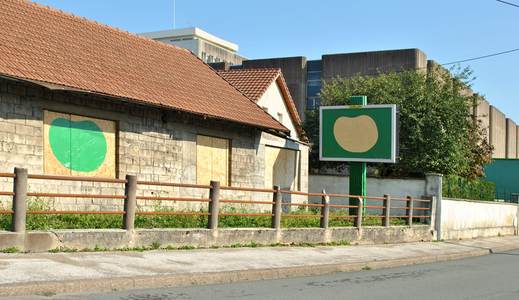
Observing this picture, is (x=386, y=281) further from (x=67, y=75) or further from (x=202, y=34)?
(x=202, y=34)

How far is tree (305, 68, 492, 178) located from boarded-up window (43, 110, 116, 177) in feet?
51.0

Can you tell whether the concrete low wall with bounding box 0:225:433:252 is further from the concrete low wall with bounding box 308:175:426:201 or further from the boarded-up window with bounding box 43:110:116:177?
the concrete low wall with bounding box 308:175:426:201

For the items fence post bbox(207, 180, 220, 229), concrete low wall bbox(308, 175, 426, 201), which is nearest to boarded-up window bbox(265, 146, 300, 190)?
concrete low wall bbox(308, 175, 426, 201)

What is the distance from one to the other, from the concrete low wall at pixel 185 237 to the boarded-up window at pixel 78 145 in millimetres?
3754

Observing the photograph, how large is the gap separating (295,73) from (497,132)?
27015mm

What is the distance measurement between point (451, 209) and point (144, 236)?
15.0 meters

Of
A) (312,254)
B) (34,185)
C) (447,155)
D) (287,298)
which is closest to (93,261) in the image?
(287,298)

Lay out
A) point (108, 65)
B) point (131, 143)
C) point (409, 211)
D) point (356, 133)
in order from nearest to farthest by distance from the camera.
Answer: point (131, 143), point (108, 65), point (409, 211), point (356, 133)

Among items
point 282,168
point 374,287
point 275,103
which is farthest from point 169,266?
point 275,103

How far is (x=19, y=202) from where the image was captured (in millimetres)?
10656

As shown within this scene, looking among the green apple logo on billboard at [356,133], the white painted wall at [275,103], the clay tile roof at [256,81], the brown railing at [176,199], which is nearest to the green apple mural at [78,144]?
the brown railing at [176,199]

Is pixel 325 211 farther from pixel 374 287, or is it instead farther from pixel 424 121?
pixel 424 121

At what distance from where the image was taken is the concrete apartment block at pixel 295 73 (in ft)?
194

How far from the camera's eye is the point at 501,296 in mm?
10117
